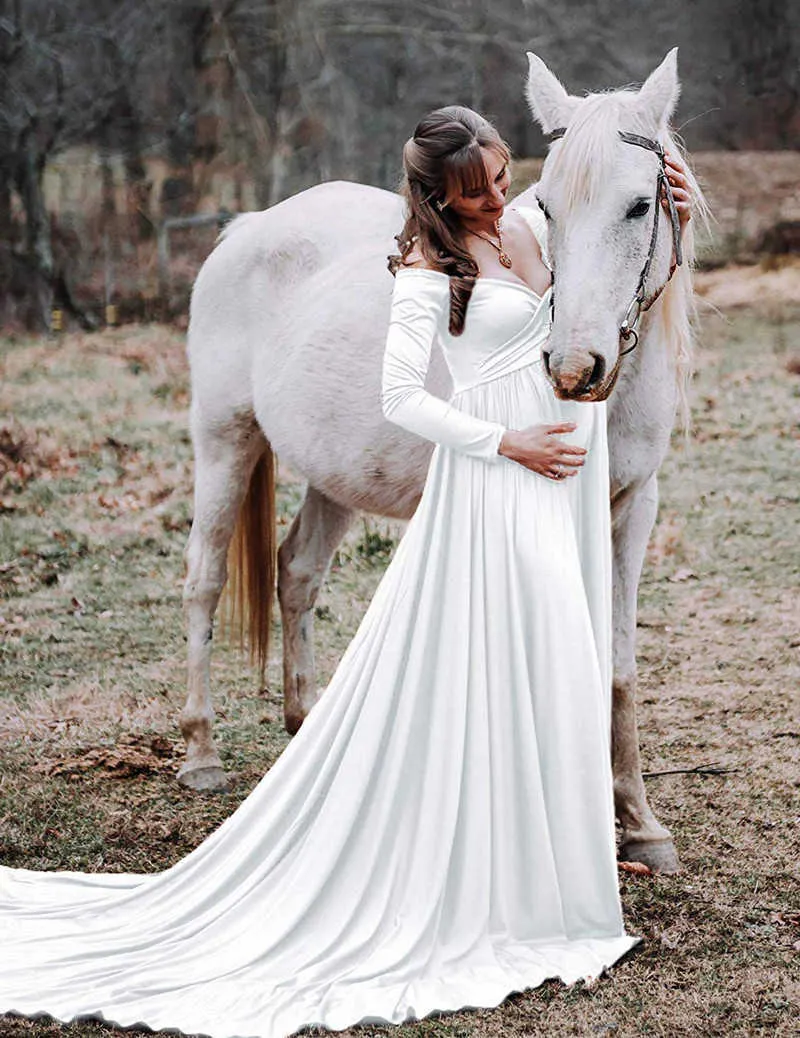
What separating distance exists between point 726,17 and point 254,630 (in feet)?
34.4

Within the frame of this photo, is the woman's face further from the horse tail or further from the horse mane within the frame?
the horse tail

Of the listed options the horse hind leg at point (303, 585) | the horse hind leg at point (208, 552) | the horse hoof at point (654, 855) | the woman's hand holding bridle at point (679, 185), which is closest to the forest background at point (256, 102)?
the horse hind leg at point (303, 585)

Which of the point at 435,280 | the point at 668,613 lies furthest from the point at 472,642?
the point at 668,613

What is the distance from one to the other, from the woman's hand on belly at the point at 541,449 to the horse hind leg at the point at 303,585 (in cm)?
208

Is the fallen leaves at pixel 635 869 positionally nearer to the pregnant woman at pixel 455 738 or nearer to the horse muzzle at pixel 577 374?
the pregnant woman at pixel 455 738

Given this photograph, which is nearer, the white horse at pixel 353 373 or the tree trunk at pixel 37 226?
the white horse at pixel 353 373

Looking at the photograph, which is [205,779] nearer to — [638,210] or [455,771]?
[455,771]

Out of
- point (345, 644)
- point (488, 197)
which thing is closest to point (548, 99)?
point (488, 197)

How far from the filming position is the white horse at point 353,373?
2.96 m

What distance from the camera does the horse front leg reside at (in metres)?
3.70

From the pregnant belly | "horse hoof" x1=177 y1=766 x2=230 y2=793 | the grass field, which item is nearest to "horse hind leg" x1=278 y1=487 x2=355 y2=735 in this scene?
the grass field

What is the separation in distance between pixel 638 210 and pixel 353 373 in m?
→ 1.39

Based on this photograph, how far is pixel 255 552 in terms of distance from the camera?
484 cm

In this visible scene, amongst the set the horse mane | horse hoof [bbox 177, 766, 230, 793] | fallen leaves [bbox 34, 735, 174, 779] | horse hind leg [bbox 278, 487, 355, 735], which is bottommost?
fallen leaves [bbox 34, 735, 174, 779]
